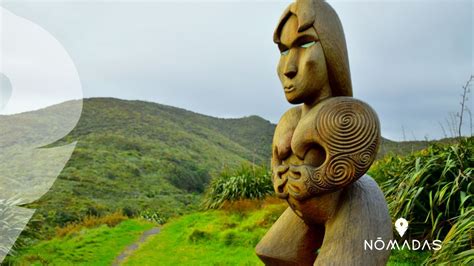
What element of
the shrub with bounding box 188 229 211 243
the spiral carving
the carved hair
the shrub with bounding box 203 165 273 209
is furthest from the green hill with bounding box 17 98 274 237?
the spiral carving

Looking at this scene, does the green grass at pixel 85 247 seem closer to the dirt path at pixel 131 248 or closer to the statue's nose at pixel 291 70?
the dirt path at pixel 131 248

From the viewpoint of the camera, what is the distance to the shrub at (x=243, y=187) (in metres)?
11.4

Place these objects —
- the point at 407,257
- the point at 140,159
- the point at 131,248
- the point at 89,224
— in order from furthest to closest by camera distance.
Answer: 1. the point at 140,159
2. the point at 89,224
3. the point at 131,248
4. the point at 407,257

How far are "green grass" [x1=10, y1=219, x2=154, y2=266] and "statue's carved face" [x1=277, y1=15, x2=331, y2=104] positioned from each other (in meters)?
6.27

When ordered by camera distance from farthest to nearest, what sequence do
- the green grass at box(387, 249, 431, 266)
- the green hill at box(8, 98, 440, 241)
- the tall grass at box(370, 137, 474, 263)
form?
the green hill at box(8, 98, 440, 241) < the green grass at box(387, 249, 431, 266) < the tall grass at box(370, 137, 474, 263)

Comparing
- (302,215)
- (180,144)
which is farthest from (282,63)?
(180,144)

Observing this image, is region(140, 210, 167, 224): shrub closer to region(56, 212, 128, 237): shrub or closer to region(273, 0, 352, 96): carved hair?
region(56, 212, 128, 237): shrub

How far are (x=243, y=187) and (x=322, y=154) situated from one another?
9.07 meters

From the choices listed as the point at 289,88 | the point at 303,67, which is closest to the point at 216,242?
the point at 289,88

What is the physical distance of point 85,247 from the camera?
31.6 feet

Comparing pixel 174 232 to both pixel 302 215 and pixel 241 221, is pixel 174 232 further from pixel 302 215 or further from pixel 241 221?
pixel 302 215

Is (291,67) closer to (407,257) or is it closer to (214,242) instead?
(407,257)

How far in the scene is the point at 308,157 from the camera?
2592mm

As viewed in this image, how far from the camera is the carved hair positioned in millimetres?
2641
